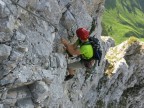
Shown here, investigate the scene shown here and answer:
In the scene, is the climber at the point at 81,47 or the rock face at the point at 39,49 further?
the climber at the point at 81,47

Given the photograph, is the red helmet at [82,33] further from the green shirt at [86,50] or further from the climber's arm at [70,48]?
the climber's arm at [70,48]

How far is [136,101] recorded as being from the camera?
6009 centimetres

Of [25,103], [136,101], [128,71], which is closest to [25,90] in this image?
[25,103]

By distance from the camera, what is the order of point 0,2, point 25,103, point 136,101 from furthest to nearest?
1. point 136,101
2. point 25,103
3. point 0,2

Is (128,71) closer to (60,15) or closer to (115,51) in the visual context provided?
(115,51)

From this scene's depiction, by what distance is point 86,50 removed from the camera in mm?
30109

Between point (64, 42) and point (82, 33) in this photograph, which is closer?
point (82, 33)

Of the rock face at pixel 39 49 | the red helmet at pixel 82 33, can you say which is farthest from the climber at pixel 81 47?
the rock face at pixel 39 49

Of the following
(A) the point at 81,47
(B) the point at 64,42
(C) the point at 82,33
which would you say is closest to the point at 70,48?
(B) the point at 64,42

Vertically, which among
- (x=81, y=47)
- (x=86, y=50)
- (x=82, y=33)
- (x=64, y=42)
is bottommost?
(x=86, y=50)

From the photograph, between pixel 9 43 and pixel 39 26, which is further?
pixel 39 26

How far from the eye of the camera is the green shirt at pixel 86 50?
1178 inches

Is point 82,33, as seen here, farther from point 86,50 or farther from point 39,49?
point 39,49

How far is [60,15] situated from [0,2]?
7805 millimetres
